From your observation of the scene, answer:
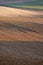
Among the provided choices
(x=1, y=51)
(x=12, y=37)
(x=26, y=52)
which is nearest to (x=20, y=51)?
(x=26, y=52)

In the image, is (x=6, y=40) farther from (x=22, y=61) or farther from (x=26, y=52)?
(x=22, y=61)

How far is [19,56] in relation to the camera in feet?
26.6

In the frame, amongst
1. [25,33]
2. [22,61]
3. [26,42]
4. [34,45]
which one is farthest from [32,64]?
[25,33]

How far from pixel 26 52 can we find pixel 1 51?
3.60ft

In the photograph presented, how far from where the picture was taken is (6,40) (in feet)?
36.1

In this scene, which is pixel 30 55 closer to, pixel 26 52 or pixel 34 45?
pixel 26 52

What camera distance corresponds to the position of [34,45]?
32.7 ft

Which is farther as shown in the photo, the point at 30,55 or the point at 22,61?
the point at 30,55

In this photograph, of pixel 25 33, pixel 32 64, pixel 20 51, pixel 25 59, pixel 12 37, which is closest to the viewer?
pixel 32 64

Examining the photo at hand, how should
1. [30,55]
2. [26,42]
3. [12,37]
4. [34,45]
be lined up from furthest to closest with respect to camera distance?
[12,37] < [26,42] < [34,45] < [30,55]

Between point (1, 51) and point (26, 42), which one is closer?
point (1, 51)

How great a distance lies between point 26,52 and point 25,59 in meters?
1.10

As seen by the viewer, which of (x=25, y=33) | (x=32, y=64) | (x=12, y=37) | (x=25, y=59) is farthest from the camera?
(x=25, y=33)

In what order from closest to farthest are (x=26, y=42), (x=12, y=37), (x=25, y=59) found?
(x=25, y=59)
(x=26, y=42)
(x=12, y=37)
